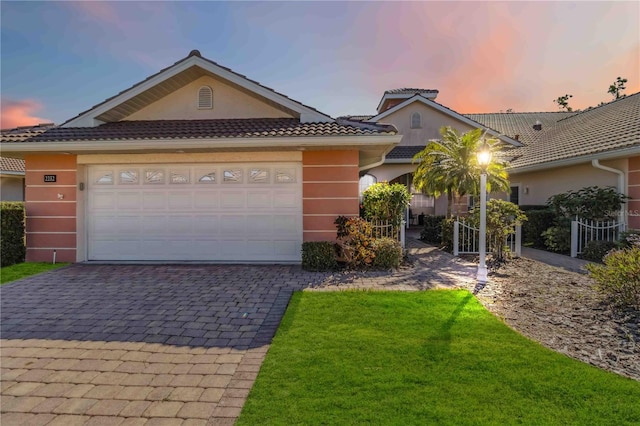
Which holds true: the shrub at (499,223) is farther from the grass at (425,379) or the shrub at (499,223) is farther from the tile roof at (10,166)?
the tile roof at (10,166)

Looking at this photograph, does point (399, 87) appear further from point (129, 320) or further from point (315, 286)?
point (129, 320)

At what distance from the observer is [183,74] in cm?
992

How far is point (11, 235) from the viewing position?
31.1 feet

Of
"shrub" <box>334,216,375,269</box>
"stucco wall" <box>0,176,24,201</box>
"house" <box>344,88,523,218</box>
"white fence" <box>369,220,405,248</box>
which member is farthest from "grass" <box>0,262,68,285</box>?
"house" <box>344,88,523,218</box>

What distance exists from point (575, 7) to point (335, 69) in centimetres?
724

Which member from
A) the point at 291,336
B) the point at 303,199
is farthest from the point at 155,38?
the point at 291,336

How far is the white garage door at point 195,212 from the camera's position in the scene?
9.58 m

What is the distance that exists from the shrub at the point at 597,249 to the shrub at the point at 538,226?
96.4 inches

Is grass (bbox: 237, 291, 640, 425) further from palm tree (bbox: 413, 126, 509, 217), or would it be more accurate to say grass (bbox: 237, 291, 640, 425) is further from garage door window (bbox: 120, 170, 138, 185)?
palm tree (bbox: 413, 126, 509, 217)

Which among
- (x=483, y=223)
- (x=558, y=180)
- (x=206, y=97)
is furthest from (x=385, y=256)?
(x=558, y=180)

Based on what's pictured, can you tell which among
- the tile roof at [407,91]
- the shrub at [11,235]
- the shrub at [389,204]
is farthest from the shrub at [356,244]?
the tile roof at [407,91]

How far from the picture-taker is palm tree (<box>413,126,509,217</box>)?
12508 mm

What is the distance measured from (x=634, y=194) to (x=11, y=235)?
691 inches

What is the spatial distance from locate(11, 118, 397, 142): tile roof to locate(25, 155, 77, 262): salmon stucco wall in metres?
0.85
